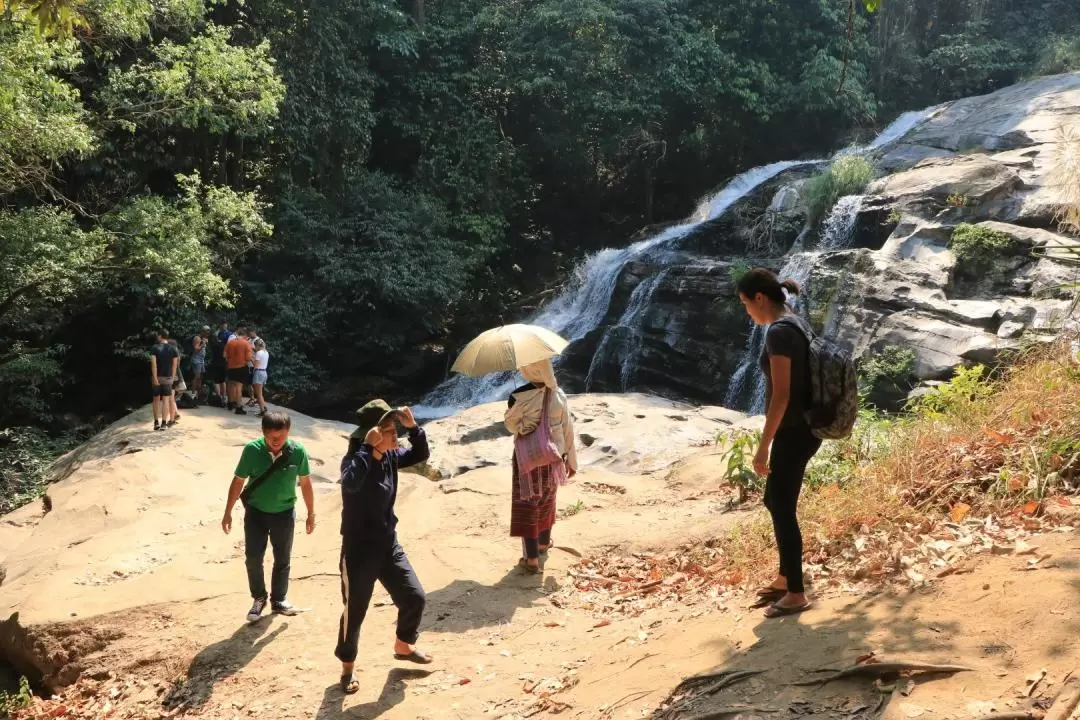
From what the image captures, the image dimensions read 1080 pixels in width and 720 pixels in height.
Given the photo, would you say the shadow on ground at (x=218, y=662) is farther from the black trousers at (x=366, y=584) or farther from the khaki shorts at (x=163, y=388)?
the khaki shorts at (x=163, y=388)

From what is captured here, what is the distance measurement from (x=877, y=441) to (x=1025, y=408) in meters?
1.06

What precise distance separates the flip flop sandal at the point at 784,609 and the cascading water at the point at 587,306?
11604 mm

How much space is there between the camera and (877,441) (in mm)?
6203

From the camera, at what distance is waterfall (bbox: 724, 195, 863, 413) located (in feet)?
43.6

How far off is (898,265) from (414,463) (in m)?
9.92

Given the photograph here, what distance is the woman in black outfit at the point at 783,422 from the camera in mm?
3904

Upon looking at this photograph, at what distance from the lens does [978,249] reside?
12258 mm

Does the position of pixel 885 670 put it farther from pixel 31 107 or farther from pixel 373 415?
pixel 31 107

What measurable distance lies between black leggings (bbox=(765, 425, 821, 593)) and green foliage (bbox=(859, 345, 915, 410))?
733 centimetres

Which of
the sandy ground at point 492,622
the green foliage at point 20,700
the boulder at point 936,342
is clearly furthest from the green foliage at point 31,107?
the boulder at point 936,342

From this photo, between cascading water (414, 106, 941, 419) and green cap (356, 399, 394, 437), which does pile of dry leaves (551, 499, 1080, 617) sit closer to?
green cap (356, 399, 394, 437)

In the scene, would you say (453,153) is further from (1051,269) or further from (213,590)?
(213,590)

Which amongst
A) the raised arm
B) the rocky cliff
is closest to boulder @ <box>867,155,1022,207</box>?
the rocky cliff

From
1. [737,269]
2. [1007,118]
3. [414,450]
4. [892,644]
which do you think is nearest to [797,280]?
[737,269]
